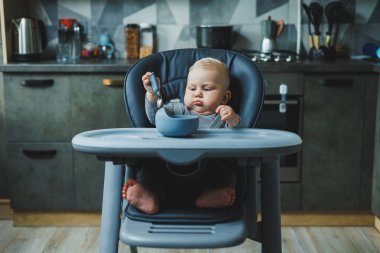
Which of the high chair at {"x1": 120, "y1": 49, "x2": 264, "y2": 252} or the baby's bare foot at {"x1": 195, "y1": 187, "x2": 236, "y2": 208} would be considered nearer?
the high chair at {"x1": 120, "y1": 49, "x2": 264, "y2": 252}

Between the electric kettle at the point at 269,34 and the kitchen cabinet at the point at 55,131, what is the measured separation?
0.93 metres

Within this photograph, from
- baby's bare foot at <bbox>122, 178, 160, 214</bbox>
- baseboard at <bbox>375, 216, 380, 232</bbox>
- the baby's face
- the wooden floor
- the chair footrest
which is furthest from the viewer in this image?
baseboard at <bbox>375, 216, 380, 232</bbox>

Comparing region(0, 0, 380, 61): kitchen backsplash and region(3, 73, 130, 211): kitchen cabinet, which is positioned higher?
region(0, 0, 380, 61): kitchen backsplash

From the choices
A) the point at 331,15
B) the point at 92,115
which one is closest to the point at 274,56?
the point at 331,15

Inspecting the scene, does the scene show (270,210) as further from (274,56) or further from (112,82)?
(274,56)

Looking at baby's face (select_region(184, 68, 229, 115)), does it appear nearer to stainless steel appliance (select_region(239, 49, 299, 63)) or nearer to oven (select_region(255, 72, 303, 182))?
oven (select_region(255, 72, 303, 182))

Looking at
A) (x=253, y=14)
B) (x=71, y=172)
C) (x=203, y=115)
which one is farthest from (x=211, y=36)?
(x=203, y=115)

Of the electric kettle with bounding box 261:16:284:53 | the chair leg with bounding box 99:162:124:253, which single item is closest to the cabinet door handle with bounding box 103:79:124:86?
the electric kettle with bounding box 261:16:284:53

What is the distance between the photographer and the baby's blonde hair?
2.10m

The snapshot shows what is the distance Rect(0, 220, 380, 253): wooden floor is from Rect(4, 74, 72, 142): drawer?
0.51 metres

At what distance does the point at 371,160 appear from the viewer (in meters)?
3.25

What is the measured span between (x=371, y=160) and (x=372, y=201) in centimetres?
23

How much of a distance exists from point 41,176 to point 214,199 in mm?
1683

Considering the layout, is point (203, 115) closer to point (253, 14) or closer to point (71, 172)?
point (71, 172)
